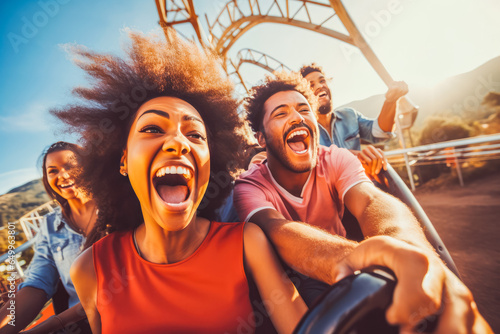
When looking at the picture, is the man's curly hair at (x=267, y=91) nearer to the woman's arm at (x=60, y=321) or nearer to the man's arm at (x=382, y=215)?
the man's arm at (x=382, y=215)

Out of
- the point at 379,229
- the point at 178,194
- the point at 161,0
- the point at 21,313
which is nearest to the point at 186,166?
the point at 178,194

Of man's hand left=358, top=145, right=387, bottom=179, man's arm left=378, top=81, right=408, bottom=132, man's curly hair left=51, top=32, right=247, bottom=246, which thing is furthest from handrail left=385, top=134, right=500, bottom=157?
man's curly hair left=51, top=32, right=247, bottom=246

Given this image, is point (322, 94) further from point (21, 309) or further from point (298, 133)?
point (21, 309)

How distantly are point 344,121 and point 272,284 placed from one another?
2.64 metres

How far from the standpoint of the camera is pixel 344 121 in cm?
307

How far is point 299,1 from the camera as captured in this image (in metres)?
6.58

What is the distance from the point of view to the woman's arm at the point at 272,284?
38.4 inches

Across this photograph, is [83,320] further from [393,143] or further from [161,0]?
[393,143]

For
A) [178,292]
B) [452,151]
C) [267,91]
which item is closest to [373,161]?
[267,91]

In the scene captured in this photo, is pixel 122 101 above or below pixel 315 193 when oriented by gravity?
above

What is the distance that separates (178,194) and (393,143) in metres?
16.1

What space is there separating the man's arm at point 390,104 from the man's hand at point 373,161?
3.64ft

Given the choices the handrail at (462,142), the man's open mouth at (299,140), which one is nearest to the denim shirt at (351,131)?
the handrail at (462,142)

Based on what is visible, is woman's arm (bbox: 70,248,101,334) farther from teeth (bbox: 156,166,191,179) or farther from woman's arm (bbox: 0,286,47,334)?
woman's arm (bbox: 0,286,47,334)
